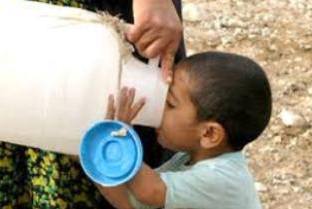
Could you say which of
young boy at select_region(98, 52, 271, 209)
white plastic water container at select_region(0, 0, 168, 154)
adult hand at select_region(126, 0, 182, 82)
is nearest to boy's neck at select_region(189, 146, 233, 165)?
young boy at select_region(98, 52, 271, 209)

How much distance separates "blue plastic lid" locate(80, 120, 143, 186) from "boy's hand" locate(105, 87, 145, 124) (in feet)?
0.16

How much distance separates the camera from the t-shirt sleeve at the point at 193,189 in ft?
7.22

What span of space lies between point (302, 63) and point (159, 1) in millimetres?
2387

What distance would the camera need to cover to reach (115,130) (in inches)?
83.0

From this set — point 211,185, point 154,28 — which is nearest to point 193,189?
point 211,185

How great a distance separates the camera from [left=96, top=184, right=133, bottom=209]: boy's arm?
2.29m

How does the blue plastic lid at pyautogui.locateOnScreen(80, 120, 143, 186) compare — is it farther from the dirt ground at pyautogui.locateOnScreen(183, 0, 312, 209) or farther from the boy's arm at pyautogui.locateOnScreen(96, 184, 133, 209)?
the dirt ground at pyautogui.locateOnScreen(183, 0, 312, 209)

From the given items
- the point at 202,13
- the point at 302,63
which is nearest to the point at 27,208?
the point at 302,63

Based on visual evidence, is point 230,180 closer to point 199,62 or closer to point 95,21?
Result: point 199,62

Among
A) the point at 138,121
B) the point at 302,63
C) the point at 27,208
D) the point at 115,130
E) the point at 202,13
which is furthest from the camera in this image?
the point at 202,13

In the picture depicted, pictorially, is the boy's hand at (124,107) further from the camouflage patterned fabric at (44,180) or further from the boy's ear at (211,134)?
the camouflage patterned fabric at (44,180)

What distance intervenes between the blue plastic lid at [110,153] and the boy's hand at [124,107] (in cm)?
5

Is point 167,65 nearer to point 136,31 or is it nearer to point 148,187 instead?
point 136,31

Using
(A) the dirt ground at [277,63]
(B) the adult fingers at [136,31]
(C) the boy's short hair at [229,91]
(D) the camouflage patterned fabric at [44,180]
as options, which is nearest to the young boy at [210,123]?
(C) the boy's short hair at [229,91]
